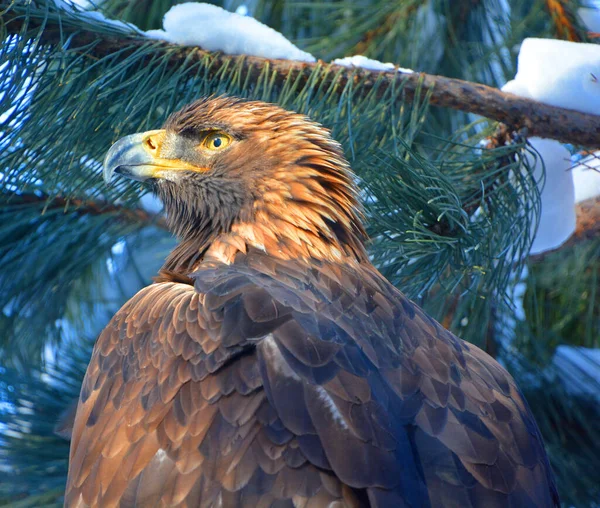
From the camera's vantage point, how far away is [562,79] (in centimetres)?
279

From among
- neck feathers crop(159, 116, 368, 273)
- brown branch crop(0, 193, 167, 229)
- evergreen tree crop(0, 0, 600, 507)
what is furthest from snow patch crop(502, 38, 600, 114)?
brown branch crop(0, 193, 167, 229)

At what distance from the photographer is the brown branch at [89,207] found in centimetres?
322

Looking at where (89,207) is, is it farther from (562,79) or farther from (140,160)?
(562,79)

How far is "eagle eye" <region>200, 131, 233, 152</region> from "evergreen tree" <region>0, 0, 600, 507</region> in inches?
5.8

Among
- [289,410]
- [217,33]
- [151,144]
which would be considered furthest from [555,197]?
[289,410]

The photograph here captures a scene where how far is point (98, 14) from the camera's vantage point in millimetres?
2689

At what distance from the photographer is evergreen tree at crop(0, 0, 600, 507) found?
2611 millimetres

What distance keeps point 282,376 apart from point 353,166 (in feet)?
3.50

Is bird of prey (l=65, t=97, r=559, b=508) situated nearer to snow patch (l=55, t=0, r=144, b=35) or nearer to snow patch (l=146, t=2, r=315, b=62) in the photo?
snow patch (l=146, t=2, r=315, b=62)

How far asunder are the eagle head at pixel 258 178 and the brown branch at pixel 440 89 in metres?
0.13

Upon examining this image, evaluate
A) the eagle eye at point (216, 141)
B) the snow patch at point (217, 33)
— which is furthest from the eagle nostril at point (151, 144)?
the snow patch at point (217, 33)

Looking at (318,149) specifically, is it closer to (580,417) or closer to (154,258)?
(580,417)

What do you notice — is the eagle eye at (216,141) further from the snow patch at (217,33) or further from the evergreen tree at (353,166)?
the snow patch at (217,33)

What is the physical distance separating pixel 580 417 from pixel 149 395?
2170 mm
